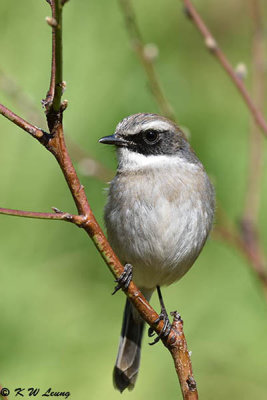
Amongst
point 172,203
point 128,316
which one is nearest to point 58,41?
point 172,203

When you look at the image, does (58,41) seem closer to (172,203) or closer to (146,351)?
(172,203)

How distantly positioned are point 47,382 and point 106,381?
503mm

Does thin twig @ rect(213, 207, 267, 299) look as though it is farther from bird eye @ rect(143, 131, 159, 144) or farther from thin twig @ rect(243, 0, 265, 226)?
bird eye @ rect(143, 131, 159, 144)

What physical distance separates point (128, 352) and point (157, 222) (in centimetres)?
128

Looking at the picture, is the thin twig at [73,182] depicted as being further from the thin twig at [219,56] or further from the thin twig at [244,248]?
the thin twig at [244,248]

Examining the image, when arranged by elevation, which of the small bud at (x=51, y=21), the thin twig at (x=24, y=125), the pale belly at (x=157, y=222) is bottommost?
the thin twig at (x=24, y=125)

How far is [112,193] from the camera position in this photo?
187 inches

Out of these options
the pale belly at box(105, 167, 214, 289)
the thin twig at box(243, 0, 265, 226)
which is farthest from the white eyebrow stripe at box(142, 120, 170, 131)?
the thin twig at box(243, 0, 265, 226)

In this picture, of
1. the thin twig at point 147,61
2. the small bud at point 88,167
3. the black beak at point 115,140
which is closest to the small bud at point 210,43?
the thin twig at point 147,61

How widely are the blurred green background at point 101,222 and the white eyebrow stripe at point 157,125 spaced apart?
1.34 meters

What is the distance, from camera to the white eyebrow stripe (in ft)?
15.3

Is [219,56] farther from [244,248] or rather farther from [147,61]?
[244,248]

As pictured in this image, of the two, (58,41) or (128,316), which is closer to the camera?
(58,41)

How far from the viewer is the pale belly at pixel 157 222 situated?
4465 millimetres
